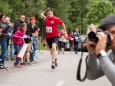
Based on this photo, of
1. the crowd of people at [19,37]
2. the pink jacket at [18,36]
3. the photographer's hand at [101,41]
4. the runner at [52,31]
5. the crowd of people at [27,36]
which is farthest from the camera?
the pink jacket at [18,36]

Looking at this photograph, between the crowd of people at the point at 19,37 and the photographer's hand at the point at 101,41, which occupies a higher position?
the photographer's hand at the point at 101,41

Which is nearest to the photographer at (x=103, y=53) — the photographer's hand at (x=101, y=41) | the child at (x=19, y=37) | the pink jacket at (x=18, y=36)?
the photographer's hand at (x=101, y=41)

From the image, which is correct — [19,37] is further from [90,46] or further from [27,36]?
[90,46]

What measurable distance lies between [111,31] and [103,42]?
299 millimetres

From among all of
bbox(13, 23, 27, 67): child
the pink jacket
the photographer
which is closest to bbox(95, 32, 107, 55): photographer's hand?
the photographer

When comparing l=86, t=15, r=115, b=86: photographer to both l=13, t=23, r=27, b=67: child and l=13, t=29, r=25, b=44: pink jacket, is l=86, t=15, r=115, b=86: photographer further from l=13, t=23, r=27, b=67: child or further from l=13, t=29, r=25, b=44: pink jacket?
l=13, t=29, r=25, b=44: pink jacket

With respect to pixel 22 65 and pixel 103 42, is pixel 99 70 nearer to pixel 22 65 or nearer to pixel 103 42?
pixel 103 42

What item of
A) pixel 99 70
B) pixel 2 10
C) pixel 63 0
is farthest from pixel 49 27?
pixel 63 0

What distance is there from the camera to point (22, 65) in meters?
15.2

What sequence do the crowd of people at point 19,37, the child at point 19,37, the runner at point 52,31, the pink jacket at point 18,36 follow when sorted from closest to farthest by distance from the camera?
the runner at point 52,31, the crowd of people at point 19,37, the child at point 19,37, the pink jacket at point 18,36

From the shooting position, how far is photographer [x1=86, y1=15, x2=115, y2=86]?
11.0ft

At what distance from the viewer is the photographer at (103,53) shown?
11.0 feet

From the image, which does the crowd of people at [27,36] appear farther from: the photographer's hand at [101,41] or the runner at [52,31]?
the photographer's hand at [101,41]

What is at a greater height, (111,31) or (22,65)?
(111,31)
